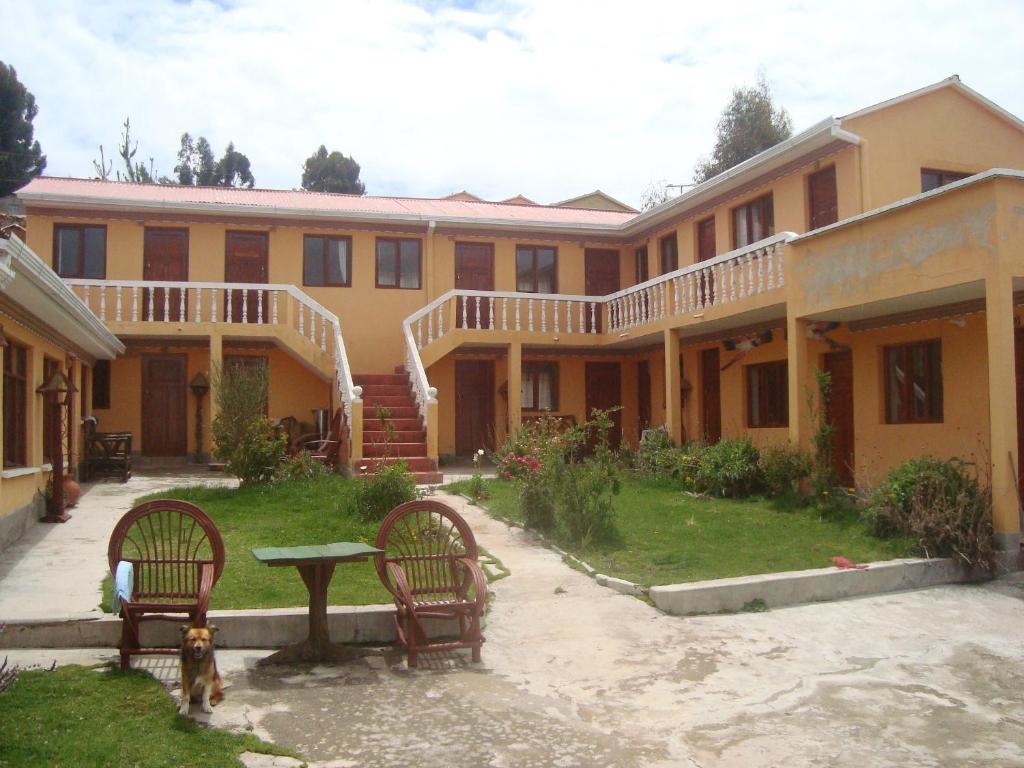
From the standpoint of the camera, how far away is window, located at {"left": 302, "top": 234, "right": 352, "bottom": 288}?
19.9 m

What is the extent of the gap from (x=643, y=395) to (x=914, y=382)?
8.45 m

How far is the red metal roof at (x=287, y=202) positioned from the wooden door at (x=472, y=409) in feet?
11.9

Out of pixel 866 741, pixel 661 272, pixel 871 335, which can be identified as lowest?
pixel 866 741

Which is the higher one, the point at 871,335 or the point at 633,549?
the point at 871,335

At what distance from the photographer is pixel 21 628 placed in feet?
20.4

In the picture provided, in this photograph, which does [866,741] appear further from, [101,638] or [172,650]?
[101,638]

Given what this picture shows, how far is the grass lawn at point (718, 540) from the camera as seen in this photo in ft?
29.0

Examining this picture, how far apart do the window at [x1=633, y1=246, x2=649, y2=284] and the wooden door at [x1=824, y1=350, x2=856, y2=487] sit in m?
6.85

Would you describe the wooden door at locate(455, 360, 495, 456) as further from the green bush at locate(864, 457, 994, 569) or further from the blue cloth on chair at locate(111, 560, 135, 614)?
the blue cloth on chair at locate(111, 560, 135, 614)

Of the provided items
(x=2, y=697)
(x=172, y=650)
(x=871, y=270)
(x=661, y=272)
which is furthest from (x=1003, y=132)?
(x=2, y=697)

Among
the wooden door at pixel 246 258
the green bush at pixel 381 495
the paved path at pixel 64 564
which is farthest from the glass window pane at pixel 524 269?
the green bush at pixel 381 495

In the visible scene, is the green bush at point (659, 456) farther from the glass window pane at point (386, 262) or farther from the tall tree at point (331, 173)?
the tall tree at point (331, 173)

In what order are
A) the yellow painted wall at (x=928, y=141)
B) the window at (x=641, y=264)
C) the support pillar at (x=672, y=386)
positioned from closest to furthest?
1. the yellow painted wall at (x=928, y=141)
2. the support pillar at (x=672, y=386)
3. the window at (x=641, y=264)

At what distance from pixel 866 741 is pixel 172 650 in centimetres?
442
